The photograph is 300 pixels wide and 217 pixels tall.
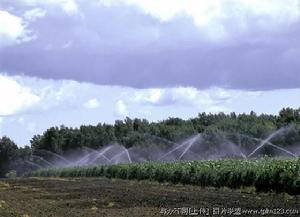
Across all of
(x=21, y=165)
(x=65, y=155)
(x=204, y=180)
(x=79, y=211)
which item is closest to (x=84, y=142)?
(x=65, y=155)

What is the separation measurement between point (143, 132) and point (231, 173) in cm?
8658

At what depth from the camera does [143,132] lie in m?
123

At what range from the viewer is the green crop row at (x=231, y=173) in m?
30.1

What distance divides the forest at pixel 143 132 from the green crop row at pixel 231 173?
1876 centimetres

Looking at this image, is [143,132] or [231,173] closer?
[231,173]

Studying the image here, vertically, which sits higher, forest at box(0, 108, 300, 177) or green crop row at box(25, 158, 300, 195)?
forest at box(0, 108, 300, 177)

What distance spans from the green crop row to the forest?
18756mm

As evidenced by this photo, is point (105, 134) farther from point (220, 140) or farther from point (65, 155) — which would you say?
point (220, 140)

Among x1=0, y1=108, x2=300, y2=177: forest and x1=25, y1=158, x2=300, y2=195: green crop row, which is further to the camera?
x1=0, y1=108, x2=300, y2=177: forest

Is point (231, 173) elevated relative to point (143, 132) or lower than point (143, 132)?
lower

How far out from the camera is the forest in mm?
80000

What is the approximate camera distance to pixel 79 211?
23609mm

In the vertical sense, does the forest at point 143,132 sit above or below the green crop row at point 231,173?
above

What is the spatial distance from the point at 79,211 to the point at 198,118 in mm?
95348
